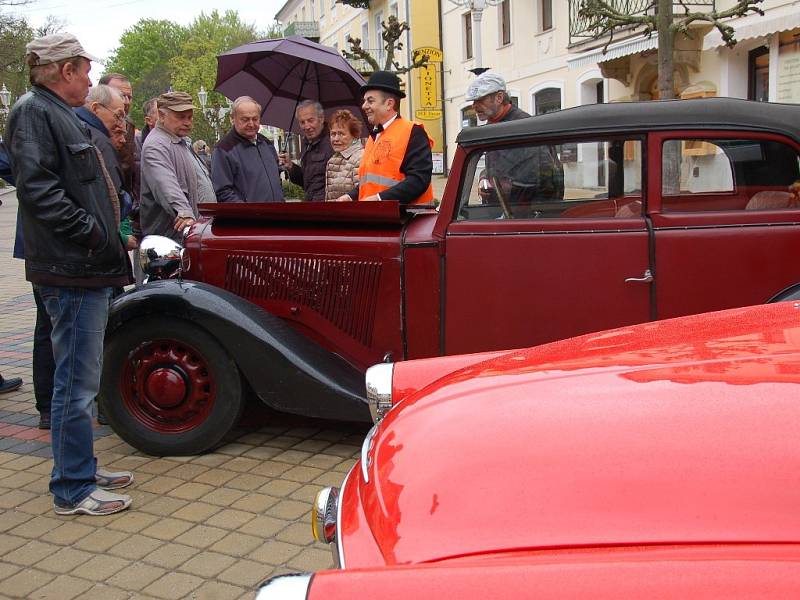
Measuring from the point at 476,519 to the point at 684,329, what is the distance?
0.94 meters

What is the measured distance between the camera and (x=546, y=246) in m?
3.71

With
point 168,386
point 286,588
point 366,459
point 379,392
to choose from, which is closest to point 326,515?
point 366,459

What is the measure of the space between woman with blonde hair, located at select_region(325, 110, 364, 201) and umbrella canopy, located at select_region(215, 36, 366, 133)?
188cm

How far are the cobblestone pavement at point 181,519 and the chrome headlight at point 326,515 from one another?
99 cm

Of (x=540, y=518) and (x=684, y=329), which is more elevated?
(x=684, y=329)

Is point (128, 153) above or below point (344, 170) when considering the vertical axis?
above

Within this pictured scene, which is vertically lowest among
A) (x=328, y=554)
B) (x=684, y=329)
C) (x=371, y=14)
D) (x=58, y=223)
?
(x=328, y=554)

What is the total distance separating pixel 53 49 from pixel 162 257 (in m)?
1.29

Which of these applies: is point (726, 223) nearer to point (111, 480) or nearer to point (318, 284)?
point (318, 284)

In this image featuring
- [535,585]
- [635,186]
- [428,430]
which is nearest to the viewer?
[535,585]

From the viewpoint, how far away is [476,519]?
1.43 metres

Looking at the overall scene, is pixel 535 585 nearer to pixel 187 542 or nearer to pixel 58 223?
pixel 187 542

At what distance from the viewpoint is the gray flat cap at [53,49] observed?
10.5ft

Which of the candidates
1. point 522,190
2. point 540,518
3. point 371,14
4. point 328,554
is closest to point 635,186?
point 522,190
